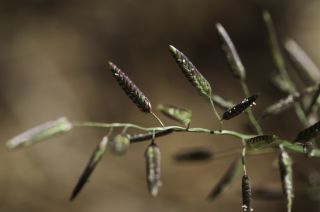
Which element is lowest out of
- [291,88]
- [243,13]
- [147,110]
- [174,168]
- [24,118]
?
[147,110]

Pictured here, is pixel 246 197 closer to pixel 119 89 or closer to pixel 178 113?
pixel 178 113

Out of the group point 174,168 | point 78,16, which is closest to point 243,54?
point 174,168

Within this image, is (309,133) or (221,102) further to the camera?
(221,102)

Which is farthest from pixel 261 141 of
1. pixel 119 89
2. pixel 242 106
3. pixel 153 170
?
pixel 119 89

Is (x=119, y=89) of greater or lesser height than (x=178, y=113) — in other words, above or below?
above

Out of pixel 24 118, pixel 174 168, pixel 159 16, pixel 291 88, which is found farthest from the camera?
pixel 159 16

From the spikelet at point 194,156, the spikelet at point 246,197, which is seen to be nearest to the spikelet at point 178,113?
the spikelet at point 246,197

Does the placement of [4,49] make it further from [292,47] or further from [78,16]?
[292,47]
